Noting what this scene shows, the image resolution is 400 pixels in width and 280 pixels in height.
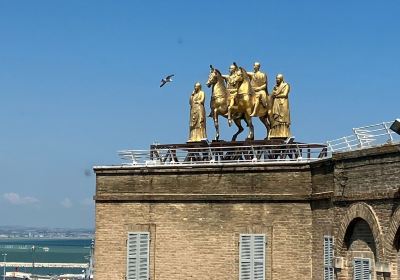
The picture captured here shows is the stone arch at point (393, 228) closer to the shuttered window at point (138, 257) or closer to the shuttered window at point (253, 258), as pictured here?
the shuttered window at point (253, 258)

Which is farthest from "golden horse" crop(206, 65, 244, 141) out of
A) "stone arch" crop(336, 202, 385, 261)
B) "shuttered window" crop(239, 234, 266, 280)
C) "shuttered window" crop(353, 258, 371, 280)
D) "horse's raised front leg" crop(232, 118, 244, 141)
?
"shuttered window" crop(353, 258, 371, 280)

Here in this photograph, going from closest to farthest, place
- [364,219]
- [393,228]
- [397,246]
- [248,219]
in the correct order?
1. [393,228]
2. [397,246]
3. [364,219]
4. [248,219]

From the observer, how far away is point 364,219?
2622 cm

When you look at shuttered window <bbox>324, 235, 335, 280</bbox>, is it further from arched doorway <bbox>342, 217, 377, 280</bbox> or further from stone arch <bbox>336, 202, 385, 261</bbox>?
arched doorway <bbox>342, 217, 377, 280</bbox>

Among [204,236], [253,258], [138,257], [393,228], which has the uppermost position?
[204,236]

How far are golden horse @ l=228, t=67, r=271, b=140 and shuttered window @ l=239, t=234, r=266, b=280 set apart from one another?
522 centimetres

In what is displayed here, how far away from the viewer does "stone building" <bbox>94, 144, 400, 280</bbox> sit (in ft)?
87.2

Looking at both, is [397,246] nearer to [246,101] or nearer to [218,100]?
[246,101]

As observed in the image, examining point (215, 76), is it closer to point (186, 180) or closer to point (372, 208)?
point (186, 180)

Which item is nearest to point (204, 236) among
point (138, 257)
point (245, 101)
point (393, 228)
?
point (138, 257)

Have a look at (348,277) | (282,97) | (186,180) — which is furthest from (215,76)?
(348,277)

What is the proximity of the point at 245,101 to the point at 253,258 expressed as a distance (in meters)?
6.86

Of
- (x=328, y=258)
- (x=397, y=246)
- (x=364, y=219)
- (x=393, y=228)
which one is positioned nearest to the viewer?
(x=393, y=228)

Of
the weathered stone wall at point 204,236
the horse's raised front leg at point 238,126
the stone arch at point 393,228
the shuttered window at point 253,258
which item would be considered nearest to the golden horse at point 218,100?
the horse's raised front leg at point 238,126
